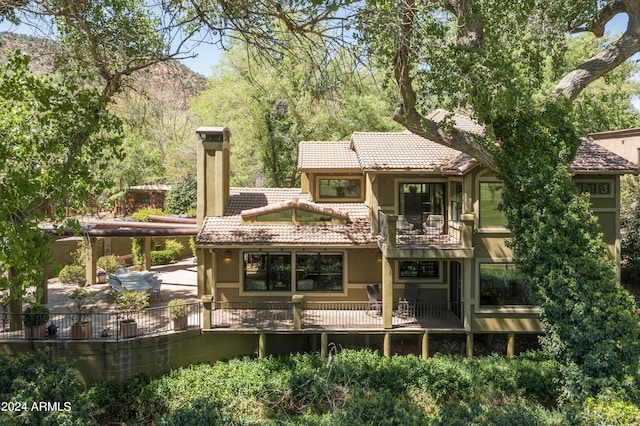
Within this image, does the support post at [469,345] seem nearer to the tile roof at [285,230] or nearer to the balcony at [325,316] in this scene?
the balcony at [325,316]

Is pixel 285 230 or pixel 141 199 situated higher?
pixel 141 199

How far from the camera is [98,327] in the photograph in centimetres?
1376

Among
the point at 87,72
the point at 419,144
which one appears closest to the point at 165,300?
the point at 87,72

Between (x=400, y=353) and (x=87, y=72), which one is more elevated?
(x=87, y=72)

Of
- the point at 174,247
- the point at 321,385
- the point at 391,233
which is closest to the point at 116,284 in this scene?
the point at 174,247

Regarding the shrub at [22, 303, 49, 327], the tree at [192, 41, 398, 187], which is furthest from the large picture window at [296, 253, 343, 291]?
the tree at [192, 41, 398, 187]

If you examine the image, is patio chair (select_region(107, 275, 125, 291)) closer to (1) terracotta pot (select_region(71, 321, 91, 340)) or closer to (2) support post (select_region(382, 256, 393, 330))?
(1) terracotta pot (select_region(71, 321, 91, 340))

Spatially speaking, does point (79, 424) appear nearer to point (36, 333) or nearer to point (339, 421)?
point (339, 421)

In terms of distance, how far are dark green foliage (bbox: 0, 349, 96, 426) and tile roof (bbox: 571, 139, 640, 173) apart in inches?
558

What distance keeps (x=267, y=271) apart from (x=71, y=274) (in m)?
9.56

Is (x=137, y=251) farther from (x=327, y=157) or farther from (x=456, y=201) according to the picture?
(x=456, y=201)

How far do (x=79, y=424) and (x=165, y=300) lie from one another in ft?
A: 30.7

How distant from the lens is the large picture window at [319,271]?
16125mm

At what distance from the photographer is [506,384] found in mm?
12312
